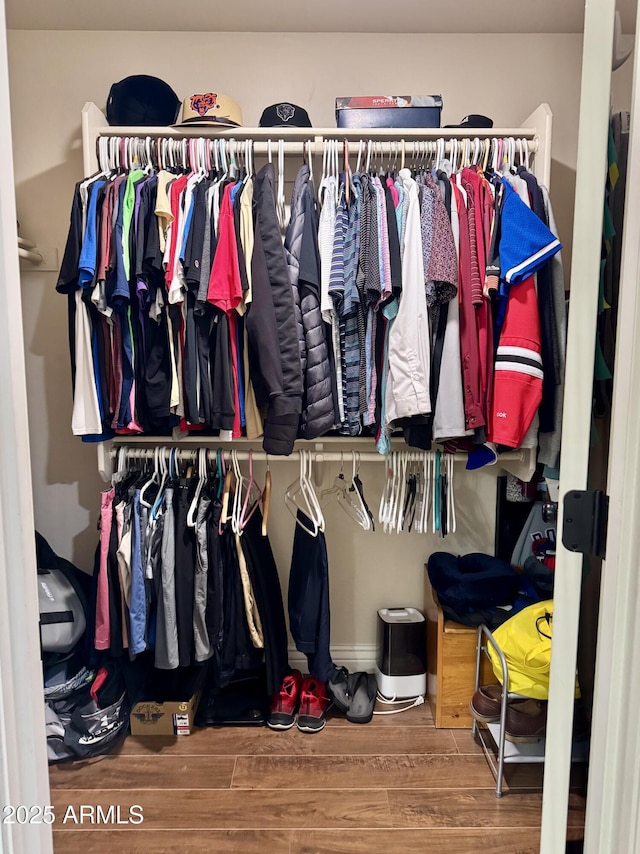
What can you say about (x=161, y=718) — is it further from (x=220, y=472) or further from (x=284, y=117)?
(x=284, y=117)

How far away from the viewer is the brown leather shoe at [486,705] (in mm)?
1908

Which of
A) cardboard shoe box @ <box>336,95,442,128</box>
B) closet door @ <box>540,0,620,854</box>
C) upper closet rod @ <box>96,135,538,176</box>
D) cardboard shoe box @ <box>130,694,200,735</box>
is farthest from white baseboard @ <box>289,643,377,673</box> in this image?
cardboard shoe box @ <box>336,95,442,128</box>

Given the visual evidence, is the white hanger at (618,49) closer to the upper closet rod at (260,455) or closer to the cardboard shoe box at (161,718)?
the upper closet rod at (260,455)

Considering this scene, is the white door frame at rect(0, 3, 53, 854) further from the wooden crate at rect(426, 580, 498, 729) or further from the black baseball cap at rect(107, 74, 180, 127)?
the wooden crate at rect(426, 580, 498, 729)

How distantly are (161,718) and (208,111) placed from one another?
2.17 metres

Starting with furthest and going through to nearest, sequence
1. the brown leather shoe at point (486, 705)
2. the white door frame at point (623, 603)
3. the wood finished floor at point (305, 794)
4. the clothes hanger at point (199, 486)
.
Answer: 1. the clothes hanger at point (199, 486)
2. the brown leather shoe at point (486, 705)
3. the wood finished floor at point (305, 794)
4. the white door frame at point (623, 603)

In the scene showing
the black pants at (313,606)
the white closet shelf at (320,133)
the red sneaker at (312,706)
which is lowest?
the red sneaker at (312,706)

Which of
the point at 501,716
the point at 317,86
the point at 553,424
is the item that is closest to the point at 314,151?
the point at 317,86

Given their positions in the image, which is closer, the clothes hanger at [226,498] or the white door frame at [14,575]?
the white door frame at [14,575]

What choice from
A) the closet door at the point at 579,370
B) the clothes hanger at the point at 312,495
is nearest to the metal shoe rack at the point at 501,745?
the clothes hanger at the point at 312,495

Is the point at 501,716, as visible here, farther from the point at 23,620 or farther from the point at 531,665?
the point at 23,620

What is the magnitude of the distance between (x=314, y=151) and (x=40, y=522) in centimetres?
185

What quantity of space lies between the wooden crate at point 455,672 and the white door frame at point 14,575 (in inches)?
62.1

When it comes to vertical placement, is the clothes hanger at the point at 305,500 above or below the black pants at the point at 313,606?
above
